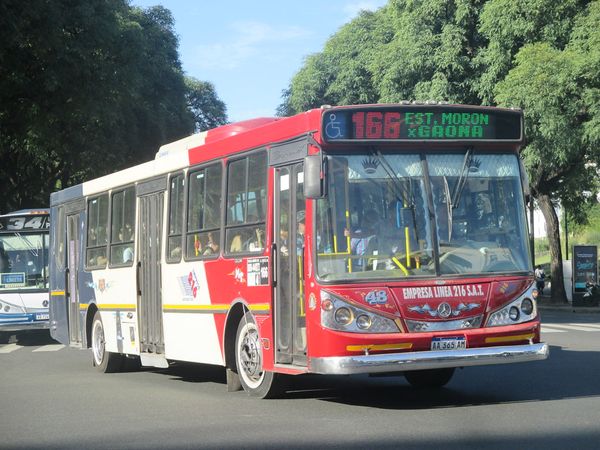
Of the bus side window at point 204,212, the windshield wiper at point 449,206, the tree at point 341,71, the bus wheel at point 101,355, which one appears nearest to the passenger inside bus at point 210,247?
the bus side window at point 204,212

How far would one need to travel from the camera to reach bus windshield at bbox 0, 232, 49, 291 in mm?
27547

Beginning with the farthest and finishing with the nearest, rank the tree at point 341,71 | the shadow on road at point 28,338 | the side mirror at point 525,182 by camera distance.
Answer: the tree at point 341,71 < the shadow on road at point 28,338 < the side mirror at point 525,182

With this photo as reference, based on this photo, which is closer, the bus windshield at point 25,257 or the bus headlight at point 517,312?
the bus headlight at point 517,312

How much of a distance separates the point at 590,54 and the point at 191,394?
23203 mm

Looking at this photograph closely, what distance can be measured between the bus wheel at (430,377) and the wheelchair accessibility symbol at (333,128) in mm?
3389

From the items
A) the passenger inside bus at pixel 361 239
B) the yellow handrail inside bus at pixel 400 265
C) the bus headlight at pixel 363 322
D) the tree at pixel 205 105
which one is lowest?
the bus headlight at pixel 363 322

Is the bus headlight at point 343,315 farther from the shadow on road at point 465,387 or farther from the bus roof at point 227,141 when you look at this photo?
the bus roof at point 227,141

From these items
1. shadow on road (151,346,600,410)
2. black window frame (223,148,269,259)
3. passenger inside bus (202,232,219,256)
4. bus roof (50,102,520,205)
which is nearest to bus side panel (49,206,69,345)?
bus roof (50,102,520,205)

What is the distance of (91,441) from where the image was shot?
9727 millimetres

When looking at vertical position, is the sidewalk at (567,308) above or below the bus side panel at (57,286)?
below

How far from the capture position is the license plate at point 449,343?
433 inches

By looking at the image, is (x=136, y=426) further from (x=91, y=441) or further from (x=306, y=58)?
(x=306, y=58)

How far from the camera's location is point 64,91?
31.5 m

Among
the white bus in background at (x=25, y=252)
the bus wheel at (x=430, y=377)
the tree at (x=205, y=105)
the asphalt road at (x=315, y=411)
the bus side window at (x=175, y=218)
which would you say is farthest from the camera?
the tree at (x=205, y=105)
